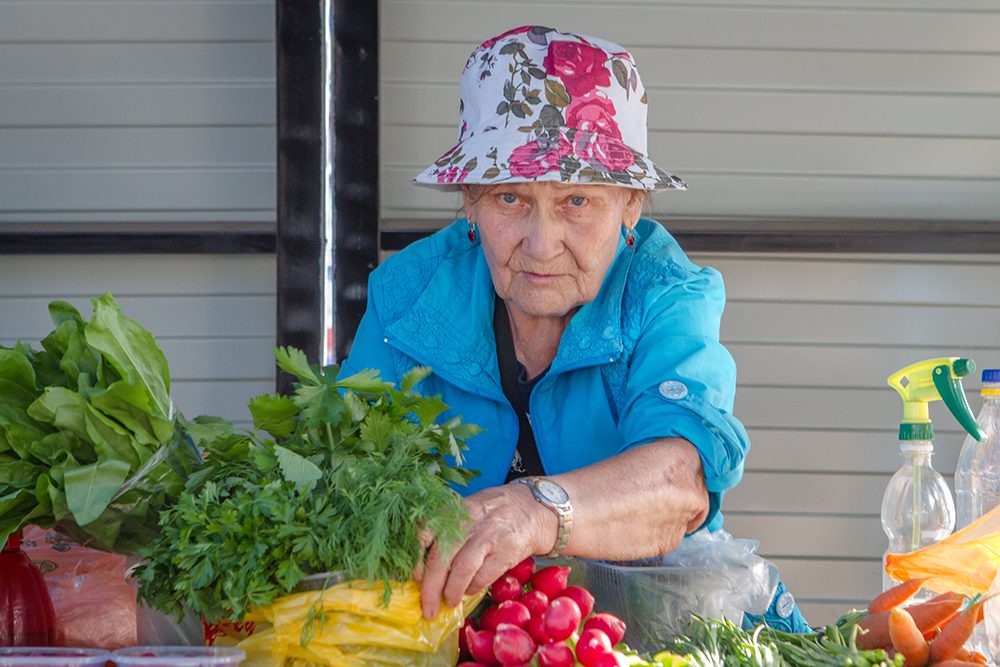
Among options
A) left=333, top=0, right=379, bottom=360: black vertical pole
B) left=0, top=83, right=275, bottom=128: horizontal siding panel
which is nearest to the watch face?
left=333, top=0, right=379, bottom=360: black vertical pole

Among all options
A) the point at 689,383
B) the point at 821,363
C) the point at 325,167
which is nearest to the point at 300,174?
→ the point at 325,167

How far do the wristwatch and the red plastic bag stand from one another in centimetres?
60

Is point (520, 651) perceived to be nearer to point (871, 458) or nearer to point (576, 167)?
point (576, 167)

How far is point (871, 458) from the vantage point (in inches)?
190

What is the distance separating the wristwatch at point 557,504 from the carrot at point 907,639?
58cm

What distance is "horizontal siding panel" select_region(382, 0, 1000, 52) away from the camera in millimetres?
4660

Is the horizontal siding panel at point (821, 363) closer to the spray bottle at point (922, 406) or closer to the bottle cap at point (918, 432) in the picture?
the spray bottle at point (922, 406)

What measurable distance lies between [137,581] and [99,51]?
11.8ft

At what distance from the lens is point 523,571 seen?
1609 millimetres

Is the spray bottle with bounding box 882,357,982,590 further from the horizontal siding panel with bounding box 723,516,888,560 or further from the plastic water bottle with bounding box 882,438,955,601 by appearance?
the horizontal siding panel with bounding box 723,516,888,560

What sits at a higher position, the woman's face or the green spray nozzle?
the woman's face

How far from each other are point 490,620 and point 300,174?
310cm

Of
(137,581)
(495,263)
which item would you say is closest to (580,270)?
(495,263)

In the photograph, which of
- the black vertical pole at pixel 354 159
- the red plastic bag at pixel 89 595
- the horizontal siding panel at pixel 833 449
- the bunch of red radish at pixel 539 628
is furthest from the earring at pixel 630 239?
the horizontal siding panel at pixel 833 449
